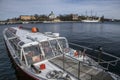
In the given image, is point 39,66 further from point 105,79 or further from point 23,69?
point 105,79

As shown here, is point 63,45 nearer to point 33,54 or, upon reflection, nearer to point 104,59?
point 33,54

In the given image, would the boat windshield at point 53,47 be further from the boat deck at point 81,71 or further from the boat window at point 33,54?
the boat deck at point 81,71

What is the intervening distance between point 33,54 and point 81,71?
173 inches

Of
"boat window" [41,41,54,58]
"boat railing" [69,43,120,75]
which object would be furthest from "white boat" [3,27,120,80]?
"boat railing" [69,43,120,75]

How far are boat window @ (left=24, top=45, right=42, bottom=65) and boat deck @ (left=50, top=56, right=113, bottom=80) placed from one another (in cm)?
127

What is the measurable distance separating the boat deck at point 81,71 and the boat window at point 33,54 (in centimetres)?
127

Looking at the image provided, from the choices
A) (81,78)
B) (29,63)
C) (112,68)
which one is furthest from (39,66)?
(112,68)

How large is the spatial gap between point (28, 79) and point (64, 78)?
3433 millimetres

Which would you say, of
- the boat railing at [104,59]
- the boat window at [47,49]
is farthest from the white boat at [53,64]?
the boat railing at [104,59]

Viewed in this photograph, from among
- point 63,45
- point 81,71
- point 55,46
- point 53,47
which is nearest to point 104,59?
point 63,45

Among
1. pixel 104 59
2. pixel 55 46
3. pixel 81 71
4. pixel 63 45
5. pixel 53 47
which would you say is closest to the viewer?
pixel 81 71

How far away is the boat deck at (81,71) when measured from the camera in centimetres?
843

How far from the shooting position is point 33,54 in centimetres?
1083

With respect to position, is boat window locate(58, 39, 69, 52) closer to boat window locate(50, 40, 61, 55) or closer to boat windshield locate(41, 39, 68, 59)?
boat windshield locate(41, 39, 68, 59)
